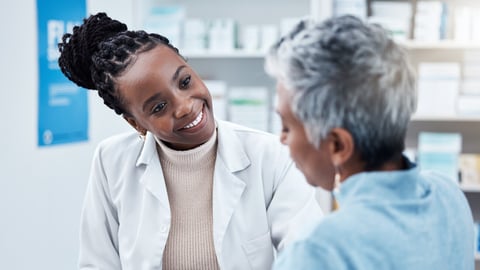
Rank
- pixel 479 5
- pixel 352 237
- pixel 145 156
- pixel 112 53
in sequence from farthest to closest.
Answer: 1. pixel 479 5
2. pixel 145 156
3. pixel 112 53
4. pixel 352 237

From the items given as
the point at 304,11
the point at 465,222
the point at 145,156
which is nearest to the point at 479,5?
the point at 304,11

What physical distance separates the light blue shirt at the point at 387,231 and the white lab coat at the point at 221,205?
→ 0.59 metres

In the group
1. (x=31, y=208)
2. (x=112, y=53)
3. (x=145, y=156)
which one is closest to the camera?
(x=112, y=53)

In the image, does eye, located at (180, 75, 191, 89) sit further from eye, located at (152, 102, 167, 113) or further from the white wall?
the white wall

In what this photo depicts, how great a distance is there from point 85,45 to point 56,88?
4.15 feet

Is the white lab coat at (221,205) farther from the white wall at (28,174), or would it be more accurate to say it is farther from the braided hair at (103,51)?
the white wall at (28,174)

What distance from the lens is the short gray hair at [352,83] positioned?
2.84 ft

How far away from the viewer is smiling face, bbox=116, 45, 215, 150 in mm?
1428

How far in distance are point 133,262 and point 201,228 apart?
0.55 feet

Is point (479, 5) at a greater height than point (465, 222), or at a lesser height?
greater

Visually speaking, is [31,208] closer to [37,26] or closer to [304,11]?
[37,26]

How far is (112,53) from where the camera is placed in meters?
1.48

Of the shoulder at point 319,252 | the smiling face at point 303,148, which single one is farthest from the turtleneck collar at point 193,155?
the shoulder at point 319,252

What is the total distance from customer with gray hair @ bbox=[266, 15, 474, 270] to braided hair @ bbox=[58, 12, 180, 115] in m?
0.61
